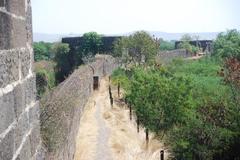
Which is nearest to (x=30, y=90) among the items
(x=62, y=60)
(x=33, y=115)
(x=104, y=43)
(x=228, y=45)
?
(x=33, y=115)

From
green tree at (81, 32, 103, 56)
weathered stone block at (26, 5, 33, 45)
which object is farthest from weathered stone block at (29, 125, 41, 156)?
green tree at (81, 32, 103, 56)

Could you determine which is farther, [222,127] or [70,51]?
[70,51]

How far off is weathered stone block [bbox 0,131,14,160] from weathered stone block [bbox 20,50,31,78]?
54 cm

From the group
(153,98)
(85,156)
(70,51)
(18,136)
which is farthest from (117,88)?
(18,136)

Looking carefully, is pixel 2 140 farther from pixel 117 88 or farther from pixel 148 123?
pixel 117 88

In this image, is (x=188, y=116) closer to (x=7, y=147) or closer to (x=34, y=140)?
(x=34, y=140)

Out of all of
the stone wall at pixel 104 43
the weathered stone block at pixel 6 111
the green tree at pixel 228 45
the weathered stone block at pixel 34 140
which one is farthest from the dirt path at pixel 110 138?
the stone wall at pixel 104 43

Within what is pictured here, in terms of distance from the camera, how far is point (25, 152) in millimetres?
2705

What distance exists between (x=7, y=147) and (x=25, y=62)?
761 mm

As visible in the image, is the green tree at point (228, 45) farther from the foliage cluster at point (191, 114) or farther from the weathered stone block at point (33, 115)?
the weathered stone block at point (33, 115)

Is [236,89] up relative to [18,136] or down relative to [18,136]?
down

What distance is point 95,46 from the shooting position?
52375mm

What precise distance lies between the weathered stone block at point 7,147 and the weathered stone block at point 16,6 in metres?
0.58

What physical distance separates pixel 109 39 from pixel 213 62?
12.4 metres
